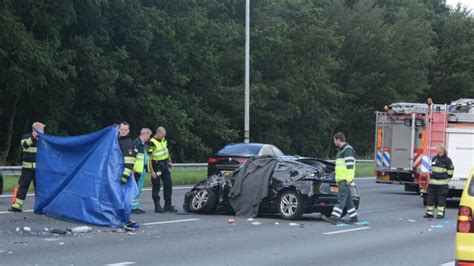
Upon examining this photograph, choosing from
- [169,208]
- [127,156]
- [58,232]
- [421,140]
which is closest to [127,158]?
[127,156]

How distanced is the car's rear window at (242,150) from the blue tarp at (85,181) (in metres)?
8.57


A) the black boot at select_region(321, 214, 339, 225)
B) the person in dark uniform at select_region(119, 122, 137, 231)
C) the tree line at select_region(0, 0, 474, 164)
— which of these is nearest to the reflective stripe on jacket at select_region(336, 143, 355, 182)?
the black boot at select_region(321, 214, 339, 225)

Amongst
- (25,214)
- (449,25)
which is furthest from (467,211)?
(449,25)

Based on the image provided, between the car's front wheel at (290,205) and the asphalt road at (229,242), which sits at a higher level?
the car's front wheel at (290,205)

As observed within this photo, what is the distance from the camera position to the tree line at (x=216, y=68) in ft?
118

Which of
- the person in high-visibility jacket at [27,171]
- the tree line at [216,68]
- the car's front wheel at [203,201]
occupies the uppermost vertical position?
the tree line at [216,68]

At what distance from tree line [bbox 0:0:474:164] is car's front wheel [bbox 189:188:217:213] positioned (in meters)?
17.9

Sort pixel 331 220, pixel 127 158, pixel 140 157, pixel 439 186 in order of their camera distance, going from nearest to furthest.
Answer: pixel 127 158
pixel 140 157
pixel 331 220
pixel 439 186

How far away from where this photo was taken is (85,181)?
14.7m

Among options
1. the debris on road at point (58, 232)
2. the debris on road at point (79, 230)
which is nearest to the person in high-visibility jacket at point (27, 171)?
the debris on road at point (79, 230)

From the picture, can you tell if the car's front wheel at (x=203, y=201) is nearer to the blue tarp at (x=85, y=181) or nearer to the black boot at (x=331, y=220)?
the black boot at (x=331, y=220)

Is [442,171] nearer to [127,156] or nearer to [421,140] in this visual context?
[421,140]

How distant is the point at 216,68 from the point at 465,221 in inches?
1520

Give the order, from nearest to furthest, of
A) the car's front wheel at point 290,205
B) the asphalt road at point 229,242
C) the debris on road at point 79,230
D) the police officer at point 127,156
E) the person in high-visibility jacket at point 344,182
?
→ the asphalt road at point 229,242, the debris on road at point 79,230, the police officer at point 127,156, the person in high-visibility jacket at point 344,182, the car's front wheel at point 290,205
